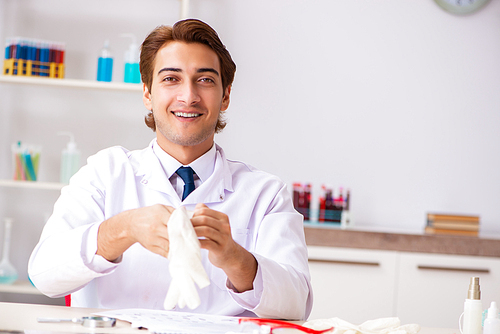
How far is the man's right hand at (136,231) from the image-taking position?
97 cm

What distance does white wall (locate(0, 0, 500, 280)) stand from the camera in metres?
2.90

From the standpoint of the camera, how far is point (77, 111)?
2799 millimetres

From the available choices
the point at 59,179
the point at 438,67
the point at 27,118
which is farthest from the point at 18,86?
the point at 438,67

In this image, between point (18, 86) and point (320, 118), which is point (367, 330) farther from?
point (18, 86)

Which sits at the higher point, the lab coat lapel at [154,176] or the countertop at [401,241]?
the lab coat lapel at [154,176]

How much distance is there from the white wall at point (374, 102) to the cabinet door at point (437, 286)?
1.61ft

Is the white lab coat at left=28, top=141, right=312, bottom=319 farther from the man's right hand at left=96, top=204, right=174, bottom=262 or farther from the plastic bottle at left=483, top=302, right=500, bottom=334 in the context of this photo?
the plastic bottle at left=483, top=302, right=500, bottom=334

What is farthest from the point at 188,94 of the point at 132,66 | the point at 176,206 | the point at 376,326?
the point at 132,66

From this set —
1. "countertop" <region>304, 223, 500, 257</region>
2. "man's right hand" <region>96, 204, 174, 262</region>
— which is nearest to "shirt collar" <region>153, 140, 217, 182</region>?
"man's right hand" <region>96, 204, 174, 262</region>

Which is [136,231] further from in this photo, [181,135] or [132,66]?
[132,66]

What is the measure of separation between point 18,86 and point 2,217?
68 centimetres

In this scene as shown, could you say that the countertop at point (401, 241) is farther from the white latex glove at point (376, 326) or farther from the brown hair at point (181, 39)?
the white latex glove at point (376, 326)

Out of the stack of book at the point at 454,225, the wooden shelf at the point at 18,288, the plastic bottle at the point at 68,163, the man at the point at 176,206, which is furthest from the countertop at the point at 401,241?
the wooden shelf at the point at 18,288

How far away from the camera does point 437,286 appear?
7.93ft
